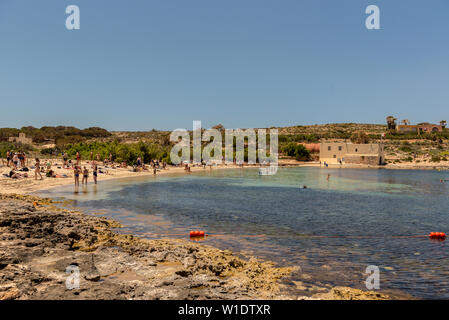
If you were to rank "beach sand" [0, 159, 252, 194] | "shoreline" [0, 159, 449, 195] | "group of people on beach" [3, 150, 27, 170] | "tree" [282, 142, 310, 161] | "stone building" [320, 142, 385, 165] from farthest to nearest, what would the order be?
"tree" [282, 142, 310, 161], "stone building" [320, 142, 385, 165], "group of people on beach" [3, 150, 27, 170], "shoreline" [0, 159, 449, 195], "beach sand" [0, 159, 252, 194]

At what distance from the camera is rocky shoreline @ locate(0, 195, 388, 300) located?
21.1 feet

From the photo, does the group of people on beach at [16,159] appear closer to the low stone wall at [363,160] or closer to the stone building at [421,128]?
the low stone wall at [363,160]

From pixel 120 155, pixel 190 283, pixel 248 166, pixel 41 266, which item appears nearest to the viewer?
pixel 190 283

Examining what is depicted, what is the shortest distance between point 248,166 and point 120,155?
29.7 metres

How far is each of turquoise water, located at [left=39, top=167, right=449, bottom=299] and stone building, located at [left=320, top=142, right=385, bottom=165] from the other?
46149 millimetres

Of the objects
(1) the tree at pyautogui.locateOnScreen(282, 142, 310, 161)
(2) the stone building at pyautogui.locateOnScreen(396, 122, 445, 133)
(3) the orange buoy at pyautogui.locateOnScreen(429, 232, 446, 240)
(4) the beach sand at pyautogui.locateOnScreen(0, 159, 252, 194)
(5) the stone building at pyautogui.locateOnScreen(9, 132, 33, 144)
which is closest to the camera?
(3) the orange buoy at pyautogui.locateOnScreen(429, 232, 446, 240)

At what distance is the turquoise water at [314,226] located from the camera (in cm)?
938

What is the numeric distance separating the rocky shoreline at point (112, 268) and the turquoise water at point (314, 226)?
1.23m

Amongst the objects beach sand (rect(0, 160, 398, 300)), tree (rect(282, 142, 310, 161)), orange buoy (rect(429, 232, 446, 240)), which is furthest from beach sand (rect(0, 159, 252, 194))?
tree (rect(282, 142, 310, 161))

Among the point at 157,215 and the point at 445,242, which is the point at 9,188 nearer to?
the point at 157,215

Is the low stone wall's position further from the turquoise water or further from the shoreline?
the turquoise water
